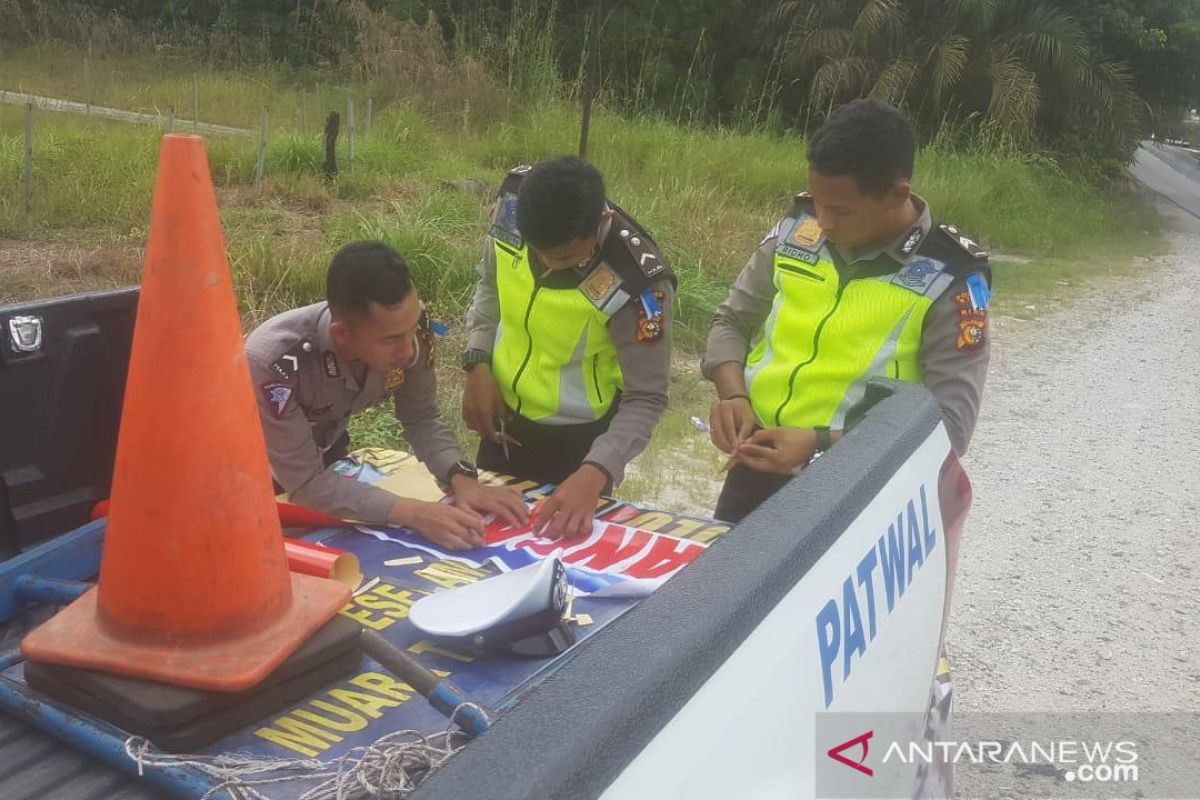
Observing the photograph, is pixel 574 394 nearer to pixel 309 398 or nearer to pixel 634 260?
pixel 634 260

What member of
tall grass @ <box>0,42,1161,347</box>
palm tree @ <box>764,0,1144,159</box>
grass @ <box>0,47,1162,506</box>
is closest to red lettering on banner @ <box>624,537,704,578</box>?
grass @ <box>0,47,1162,506</box>

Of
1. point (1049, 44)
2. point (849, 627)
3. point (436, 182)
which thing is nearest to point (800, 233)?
point (849, 627)

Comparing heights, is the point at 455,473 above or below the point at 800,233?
below

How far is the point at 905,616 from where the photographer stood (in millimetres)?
1554

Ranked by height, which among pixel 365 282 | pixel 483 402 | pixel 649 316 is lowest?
pixel 483 402

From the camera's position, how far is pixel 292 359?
2.25 meters

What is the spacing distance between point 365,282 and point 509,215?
0.67 meters

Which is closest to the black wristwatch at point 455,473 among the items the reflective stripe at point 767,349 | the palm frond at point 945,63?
the reflective stripe at point 767,349

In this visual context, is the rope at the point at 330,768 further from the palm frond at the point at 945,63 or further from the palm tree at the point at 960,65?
the palm frond at the point at 945,63

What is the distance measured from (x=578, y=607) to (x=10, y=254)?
5690 mm

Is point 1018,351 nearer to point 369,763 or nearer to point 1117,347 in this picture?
point 1117,347

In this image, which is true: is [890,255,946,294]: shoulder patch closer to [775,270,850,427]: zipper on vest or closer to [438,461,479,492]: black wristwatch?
[775,270,850,427]: zipper on vest

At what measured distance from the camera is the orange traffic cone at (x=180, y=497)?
1.46 meters

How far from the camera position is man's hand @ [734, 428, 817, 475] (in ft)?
7.50
